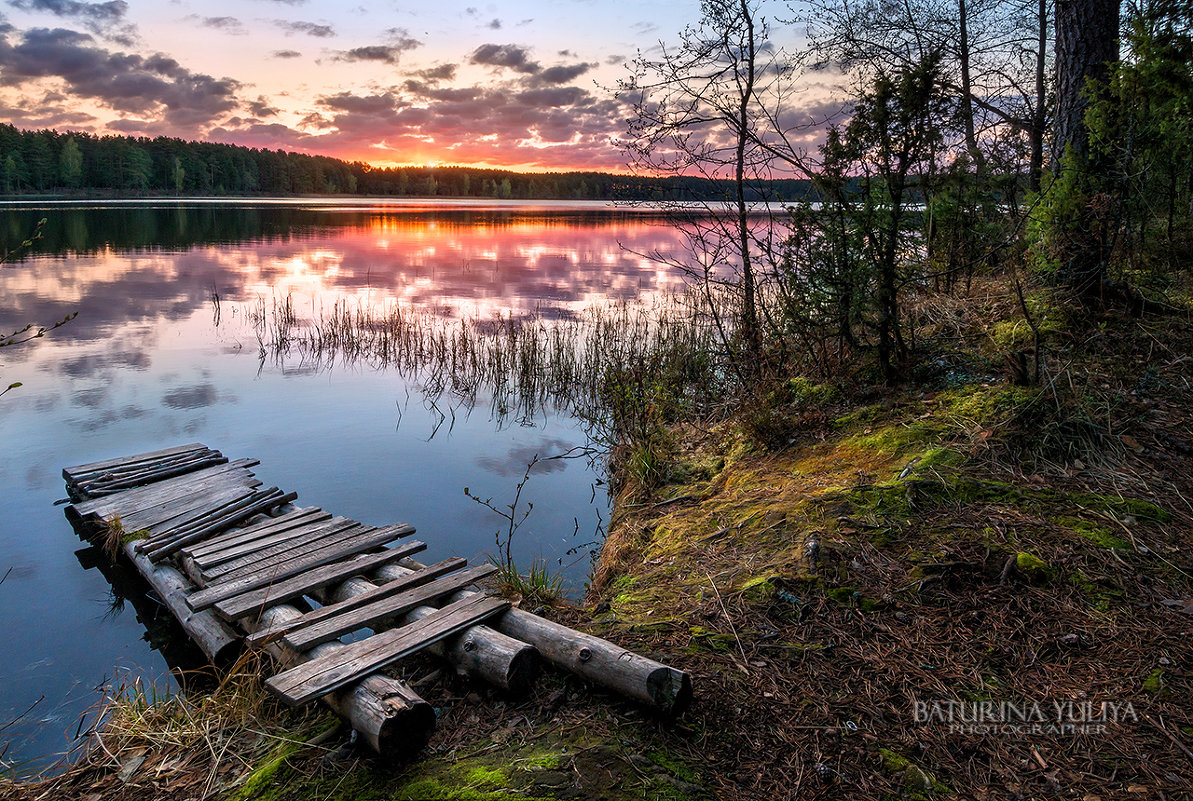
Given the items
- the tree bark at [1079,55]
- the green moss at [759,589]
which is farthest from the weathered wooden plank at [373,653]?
the tree bark at [1079,55]

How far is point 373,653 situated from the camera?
3.28 meters

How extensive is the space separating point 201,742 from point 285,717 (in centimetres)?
36

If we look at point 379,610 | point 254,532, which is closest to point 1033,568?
point 379,610

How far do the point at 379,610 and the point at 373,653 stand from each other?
2.38 ft

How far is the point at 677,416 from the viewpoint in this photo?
7.71 metres

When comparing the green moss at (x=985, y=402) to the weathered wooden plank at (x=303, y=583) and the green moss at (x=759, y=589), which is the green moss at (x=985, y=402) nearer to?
the green moss at (x=759, y=589)

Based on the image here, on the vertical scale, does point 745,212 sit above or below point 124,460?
above

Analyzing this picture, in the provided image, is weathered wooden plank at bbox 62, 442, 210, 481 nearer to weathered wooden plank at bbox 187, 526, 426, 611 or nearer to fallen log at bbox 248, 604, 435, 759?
weathered wooden plank at bbox 187, 526, 426, 611

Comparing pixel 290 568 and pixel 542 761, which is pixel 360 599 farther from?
pixel 542 761

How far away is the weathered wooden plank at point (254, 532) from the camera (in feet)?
17.6

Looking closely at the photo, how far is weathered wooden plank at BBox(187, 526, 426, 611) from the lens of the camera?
4.49m

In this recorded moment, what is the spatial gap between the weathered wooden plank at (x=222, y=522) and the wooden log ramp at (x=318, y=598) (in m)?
0.02

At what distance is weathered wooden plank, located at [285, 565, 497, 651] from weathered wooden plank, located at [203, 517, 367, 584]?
4.57ft

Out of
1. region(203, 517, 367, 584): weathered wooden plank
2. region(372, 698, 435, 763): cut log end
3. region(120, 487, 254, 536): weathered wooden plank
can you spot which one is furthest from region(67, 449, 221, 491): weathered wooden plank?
region(372, 698, 435, 763): cut log end
